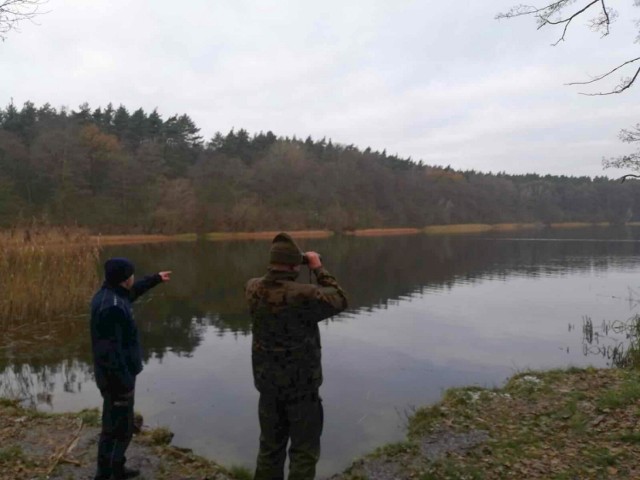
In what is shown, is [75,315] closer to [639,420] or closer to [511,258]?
[639,420]

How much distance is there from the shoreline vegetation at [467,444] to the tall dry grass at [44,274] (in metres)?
6.15

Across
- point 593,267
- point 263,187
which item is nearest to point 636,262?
point 593,267

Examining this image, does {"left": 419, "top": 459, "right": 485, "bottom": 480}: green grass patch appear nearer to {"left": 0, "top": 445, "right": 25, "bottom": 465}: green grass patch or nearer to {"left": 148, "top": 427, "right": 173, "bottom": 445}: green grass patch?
{"left": 148, "top": 427, "right": 173, "bottom": 445}: green grass patch

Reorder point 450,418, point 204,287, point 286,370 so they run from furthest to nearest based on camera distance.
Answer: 1. point 204,287
2. point 450,418
3. point 286,370

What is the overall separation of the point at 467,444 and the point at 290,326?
2853mm

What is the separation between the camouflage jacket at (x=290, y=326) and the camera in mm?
3543

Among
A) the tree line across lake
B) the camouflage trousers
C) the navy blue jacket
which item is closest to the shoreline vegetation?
the navy blue jacket

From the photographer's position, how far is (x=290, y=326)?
3.58 meters

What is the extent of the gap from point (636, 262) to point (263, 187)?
4622cm

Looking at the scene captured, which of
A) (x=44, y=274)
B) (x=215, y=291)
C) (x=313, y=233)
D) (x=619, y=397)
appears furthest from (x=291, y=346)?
(x=313, y=233)

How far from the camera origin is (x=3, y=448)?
5039 millimetres

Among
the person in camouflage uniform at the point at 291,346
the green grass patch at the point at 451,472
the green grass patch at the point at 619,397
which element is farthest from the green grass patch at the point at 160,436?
the green grass patch at the point at 619,397

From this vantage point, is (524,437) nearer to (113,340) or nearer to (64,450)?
(113,340)

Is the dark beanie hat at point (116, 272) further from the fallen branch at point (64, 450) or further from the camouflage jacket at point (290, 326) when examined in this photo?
the fallen branch at point (64, 450)
